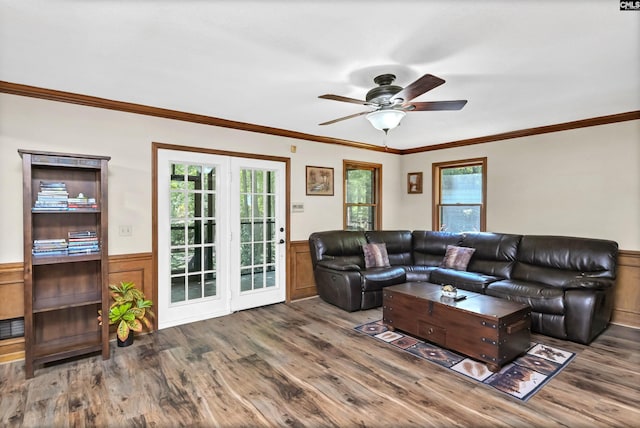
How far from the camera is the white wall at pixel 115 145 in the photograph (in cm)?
300

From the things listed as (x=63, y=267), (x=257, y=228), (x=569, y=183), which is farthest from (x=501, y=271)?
(x=63, y=267)

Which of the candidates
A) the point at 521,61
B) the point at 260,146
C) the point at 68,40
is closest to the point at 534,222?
the point at 521,61

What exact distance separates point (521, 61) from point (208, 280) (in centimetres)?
391

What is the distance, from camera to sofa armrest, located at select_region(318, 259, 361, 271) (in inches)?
179

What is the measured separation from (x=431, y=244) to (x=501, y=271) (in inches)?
47.0

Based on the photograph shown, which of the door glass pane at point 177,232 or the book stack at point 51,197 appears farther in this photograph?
the door glass pane at point 177,232

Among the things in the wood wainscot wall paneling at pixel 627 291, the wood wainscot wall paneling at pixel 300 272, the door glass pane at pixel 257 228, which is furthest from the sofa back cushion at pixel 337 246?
the wood wainscot wall paneling at pixel 627 291

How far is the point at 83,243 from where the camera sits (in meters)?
3.09

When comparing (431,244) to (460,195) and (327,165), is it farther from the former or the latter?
(327,165)

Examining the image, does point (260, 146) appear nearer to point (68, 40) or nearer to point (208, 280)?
point (208, 280)

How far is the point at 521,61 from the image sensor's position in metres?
2.51

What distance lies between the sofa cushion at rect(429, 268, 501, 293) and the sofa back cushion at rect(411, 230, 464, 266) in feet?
1.93

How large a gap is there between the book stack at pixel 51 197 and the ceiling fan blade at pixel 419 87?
2.98m

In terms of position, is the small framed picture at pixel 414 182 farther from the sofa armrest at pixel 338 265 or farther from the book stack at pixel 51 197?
the book stack at pixel 51 197
